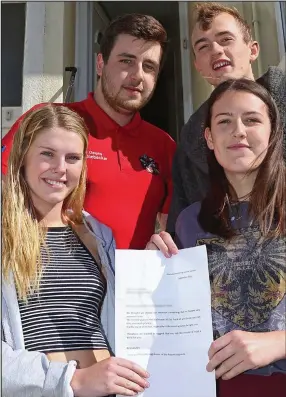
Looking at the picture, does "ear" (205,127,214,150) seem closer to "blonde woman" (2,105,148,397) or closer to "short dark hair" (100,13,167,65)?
"blonde woman" (2,105,148,397)

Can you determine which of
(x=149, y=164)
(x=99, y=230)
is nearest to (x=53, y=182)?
(x=99, y=230)

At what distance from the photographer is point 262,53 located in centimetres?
170

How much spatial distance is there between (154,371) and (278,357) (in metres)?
0.24

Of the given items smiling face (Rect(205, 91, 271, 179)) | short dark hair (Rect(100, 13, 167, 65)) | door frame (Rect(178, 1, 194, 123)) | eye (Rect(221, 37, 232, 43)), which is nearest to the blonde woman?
smiling face (Rect(205, 91, 271, 179))

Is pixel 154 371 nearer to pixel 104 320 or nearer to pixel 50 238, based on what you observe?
pixel 104 320

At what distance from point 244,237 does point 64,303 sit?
16.2 inches

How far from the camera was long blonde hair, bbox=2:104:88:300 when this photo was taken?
3.19 feet

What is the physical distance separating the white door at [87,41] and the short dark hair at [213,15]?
853 mm

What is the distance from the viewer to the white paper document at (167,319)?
0.88 m

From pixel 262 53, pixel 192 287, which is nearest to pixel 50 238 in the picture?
pixel 192 287

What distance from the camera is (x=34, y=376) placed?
34.3 inches

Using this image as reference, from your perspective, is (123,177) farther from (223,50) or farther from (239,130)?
(223,50)

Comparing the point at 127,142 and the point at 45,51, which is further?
the point at 45,51

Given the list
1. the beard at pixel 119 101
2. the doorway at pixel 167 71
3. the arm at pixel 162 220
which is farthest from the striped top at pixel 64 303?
the doorway at pixel 167 71
